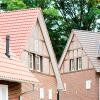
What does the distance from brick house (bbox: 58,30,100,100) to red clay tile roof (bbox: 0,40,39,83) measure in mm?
23103

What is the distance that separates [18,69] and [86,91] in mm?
25513

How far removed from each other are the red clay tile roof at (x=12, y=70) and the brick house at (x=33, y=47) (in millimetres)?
5263

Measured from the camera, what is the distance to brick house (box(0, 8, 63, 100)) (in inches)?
1320

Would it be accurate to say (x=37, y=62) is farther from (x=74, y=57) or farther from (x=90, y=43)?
(x=90, y=43)

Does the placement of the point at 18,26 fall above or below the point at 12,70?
above

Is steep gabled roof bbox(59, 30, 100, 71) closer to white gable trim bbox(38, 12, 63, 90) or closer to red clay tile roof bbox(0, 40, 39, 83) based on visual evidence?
white gable trim bbox(38, 12, 63, 90)

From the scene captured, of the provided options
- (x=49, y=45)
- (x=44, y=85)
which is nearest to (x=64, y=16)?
(x=49, y=45)

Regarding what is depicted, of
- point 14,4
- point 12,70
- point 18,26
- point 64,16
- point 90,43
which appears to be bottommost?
point 12,70

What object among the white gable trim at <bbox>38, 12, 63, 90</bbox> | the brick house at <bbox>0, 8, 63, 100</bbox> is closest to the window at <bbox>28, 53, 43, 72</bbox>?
the brick house at <bbox>0, 8, 63, 100</bbox>

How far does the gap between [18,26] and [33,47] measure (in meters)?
1.89

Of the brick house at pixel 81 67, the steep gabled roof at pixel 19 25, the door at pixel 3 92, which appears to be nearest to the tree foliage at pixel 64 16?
the brick house at pixel 81 67

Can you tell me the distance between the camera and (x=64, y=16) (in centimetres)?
6550

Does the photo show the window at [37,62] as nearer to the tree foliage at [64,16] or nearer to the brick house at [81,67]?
the brick house at [81,67]

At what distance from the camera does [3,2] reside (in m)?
55.7
